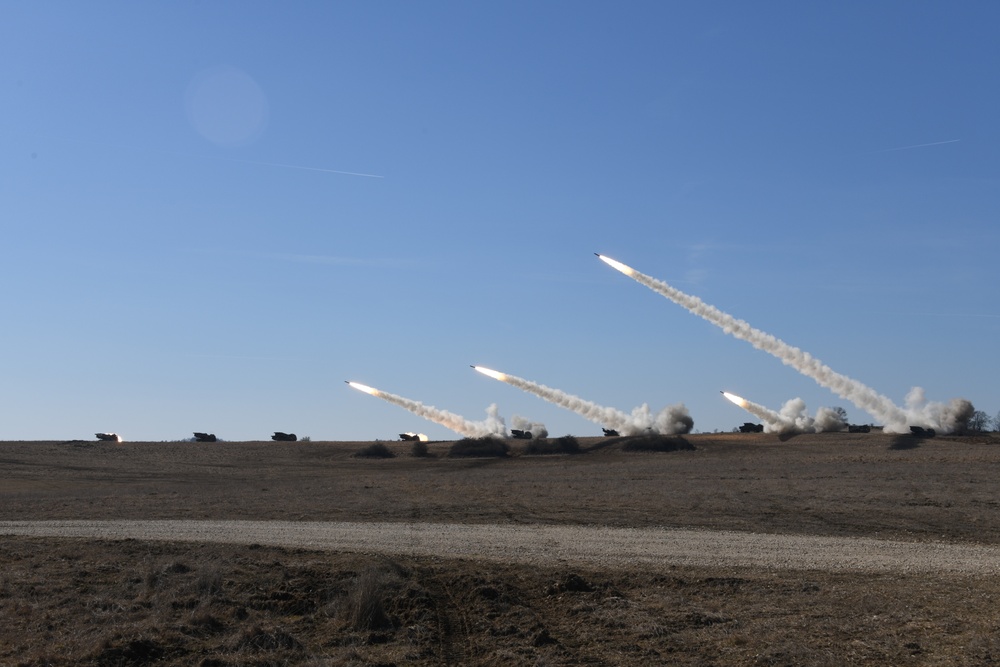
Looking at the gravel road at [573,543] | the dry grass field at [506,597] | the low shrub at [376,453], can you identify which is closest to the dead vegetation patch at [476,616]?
the dry grass field at [506,597]

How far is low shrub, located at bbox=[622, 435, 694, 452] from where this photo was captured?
75688 millimetres

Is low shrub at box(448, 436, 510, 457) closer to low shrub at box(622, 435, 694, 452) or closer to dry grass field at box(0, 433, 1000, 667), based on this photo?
low shrub at box(622, 435, 694, 452)

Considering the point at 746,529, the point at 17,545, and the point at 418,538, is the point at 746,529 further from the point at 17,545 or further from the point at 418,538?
the point at 17,545

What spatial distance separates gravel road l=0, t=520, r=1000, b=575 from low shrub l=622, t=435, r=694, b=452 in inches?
1935

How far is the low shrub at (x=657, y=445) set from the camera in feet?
248

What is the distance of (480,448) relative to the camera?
3152 inches

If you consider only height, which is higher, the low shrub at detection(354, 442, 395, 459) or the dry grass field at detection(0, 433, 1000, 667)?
the low shrub at detection(354, 442, 395, 459)

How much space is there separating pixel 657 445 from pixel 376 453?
909 inches

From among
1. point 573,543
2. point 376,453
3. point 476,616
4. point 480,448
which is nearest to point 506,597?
point 476,616

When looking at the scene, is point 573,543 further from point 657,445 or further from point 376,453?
point 376,453

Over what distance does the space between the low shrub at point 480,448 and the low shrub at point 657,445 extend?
9.77 m

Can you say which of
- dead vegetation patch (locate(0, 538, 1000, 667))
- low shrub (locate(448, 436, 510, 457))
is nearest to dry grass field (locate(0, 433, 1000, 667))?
dead vegetation patch (locate(0, 538, 1000, 667))

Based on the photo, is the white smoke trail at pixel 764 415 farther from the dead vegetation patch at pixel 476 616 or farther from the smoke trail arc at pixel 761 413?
the dead vegetation patch at pixel 476 616

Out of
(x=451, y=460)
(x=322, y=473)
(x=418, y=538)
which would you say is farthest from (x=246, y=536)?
(x=451, y=460)
